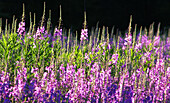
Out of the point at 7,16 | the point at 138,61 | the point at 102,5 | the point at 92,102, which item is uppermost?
the point at 102,5

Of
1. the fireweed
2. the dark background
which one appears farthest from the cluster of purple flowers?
the dark background

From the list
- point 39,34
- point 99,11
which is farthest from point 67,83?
point 99,11

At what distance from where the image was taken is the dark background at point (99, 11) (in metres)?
11.5

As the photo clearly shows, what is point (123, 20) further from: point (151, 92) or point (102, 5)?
point (151, 92)

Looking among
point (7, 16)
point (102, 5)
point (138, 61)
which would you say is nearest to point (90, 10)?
point (102, 5)

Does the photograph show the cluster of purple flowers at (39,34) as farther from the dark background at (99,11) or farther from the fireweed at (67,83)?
the dark background at (99,11)

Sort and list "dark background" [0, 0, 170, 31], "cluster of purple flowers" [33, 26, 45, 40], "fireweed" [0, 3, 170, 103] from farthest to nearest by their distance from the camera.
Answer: "dark background" [0, 0, 170, 31]
"cluster of purple flowers" [33, 26, 45, 40]
"fireweed" [0, 3, 170, 103]

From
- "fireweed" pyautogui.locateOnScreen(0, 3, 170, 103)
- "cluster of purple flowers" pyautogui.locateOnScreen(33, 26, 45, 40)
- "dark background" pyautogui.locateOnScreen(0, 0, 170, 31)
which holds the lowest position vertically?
"fireweed" pyautogui.locateOnScreen(0, 3, 170, 103)

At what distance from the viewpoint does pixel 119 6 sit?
14.9 m

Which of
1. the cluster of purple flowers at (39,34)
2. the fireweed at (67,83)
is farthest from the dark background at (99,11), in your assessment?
the fireweed at (67,83)

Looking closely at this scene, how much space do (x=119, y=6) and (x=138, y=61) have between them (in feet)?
28.9

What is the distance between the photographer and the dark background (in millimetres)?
11516

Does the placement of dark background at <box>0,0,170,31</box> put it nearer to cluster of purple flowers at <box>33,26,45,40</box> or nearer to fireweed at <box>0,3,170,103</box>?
cluster of purple flowers at <box>33,26,45,40</box>

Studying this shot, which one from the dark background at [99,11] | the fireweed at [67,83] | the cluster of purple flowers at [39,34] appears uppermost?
the dark background at [99,11]
